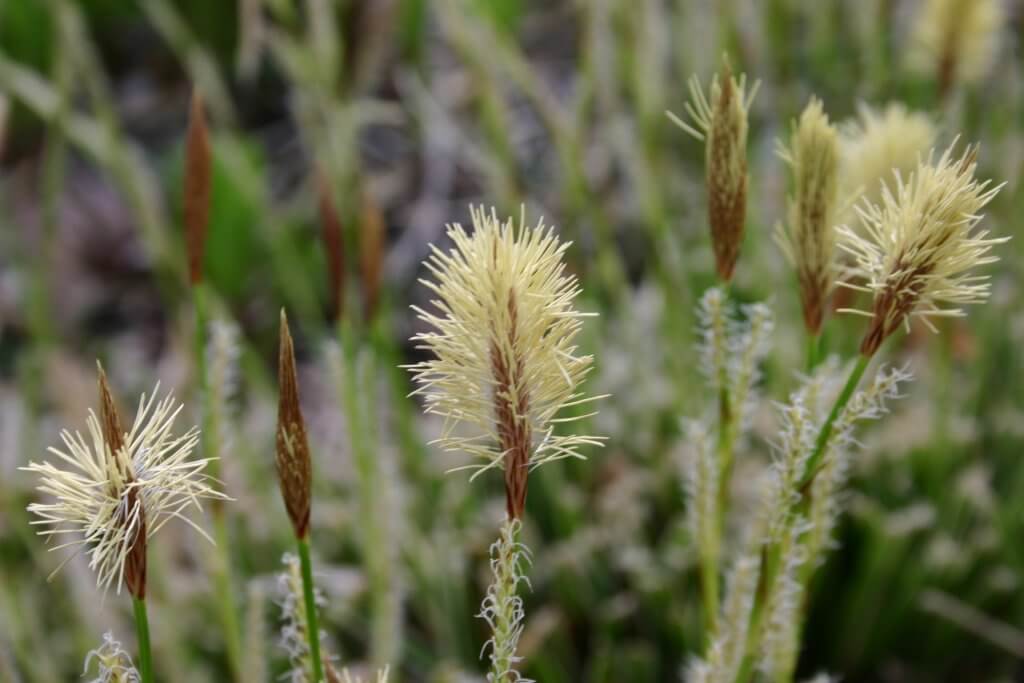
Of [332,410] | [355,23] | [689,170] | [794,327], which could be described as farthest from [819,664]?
[355,23]

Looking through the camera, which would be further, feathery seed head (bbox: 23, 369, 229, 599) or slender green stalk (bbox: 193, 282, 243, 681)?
slender green stalk (bbox: 193, 282, 243, 681)

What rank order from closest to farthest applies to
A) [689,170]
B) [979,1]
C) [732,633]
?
[732,633] → [979,1] → [689,170]

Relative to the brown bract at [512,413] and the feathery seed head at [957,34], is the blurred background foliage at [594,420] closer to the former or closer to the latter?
the feathery seed head at [957,34]

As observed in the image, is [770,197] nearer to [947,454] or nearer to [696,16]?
[696,16]

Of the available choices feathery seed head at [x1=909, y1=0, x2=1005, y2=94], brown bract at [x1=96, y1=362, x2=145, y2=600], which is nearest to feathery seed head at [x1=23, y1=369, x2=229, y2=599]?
brown bract at [x1=96, y1=362, x2=145, y2=600]

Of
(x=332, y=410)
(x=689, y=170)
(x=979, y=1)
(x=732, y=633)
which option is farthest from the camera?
(x=689, y=170)

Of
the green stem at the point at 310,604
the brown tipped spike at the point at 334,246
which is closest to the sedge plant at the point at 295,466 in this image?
the green stem at the point at 310,604

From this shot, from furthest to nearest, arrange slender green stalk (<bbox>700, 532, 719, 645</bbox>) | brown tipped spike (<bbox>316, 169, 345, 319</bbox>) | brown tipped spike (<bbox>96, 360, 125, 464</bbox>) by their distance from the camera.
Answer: brown tipped spike (<bbox>316, 169, 345, 319</bbox>), slender green stalk (<bbox>700, 532, 719, 645</bbox>), brown tipped spike (<bbox>96, 360, 125, 464</bbox>)

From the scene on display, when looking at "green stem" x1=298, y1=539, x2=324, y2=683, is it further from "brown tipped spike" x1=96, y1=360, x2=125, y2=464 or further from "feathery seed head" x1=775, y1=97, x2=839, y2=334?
"feathery seed head" x1=775, y1=97, x2=839, y2=334
